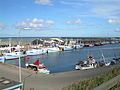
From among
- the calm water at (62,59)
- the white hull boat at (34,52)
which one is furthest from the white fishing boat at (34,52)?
the calm water at (62,59)

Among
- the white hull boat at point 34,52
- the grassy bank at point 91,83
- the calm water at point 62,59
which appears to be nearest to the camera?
the grassy bank at point 91,83

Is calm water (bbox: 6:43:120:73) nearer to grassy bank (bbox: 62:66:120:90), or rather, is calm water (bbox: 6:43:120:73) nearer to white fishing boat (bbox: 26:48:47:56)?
white fishing boat (bbox: 26:48:47:56)

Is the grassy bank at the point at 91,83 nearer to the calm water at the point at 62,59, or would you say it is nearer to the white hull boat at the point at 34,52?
the calm water at the point at 62,59

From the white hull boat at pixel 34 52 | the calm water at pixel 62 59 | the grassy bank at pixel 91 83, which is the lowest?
the calm water at pixel 62 59

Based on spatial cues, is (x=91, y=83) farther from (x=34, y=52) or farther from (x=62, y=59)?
(x=34, y=52)

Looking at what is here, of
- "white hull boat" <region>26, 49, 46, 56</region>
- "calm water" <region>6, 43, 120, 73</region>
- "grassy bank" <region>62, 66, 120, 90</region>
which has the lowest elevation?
"calm water" <region>6, 43, 120, 73</region>

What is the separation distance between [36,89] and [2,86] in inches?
199

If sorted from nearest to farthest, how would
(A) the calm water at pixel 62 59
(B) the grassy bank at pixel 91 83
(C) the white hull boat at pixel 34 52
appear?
(B) the grassy bank at pixel 91 83, (A) the calm water at pixel 62 59, (C) the white hull boat at pixel 34 52

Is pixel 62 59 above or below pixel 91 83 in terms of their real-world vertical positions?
below

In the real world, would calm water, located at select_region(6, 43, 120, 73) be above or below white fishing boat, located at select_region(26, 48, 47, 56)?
below

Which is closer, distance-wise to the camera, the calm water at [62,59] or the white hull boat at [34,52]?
the calm water at [62,59]

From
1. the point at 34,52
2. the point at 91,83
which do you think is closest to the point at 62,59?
the point at 34,52

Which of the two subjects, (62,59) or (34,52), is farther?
(34,52)

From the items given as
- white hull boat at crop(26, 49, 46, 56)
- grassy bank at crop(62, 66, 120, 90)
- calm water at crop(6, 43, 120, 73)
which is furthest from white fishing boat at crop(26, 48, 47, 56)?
grassy bank at crop(62, 66, 120, 90)
